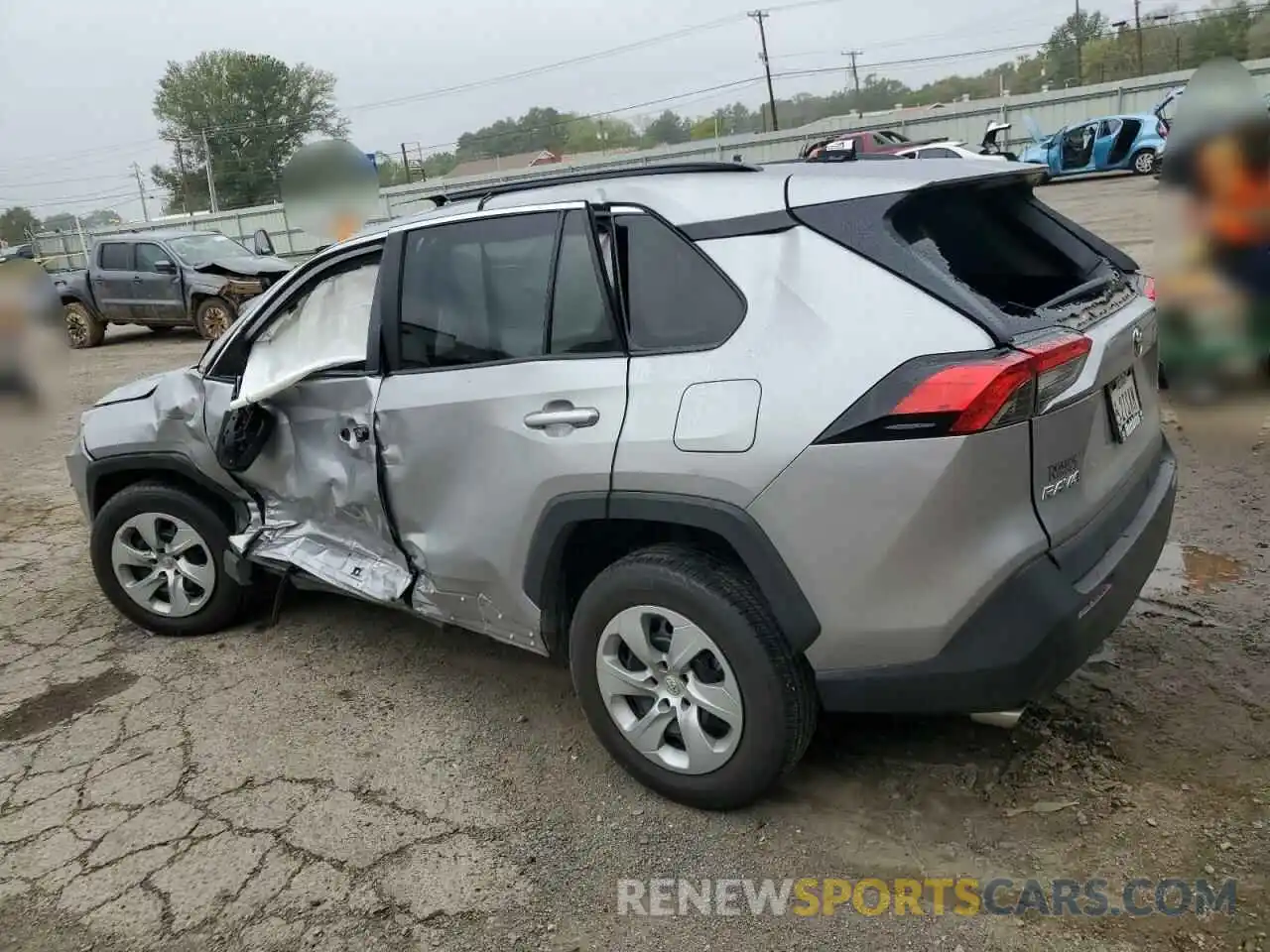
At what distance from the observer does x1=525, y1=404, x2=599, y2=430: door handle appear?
9.14 feet

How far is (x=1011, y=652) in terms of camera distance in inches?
92.8

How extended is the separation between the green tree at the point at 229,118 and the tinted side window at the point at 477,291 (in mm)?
50887

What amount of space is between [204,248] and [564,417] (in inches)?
554

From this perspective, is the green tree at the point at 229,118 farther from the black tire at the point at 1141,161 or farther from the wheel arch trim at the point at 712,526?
the wheel arch trim at the point at 712,526

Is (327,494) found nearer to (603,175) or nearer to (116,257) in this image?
(603,175)

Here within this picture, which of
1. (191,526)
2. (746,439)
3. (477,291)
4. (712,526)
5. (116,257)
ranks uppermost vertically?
(116,257)

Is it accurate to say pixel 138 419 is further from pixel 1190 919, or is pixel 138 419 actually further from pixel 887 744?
pixel 1190 919

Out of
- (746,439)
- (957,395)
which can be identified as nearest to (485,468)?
(746,439)

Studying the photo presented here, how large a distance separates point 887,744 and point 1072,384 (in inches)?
52.5

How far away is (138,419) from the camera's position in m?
4.24

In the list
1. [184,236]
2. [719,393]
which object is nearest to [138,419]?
[719,393]

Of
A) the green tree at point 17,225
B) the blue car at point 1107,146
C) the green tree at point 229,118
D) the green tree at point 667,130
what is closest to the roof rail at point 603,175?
the green tree at point 17,225

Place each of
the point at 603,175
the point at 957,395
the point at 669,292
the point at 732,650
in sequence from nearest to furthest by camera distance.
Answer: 1. the point at 957,395
2. the point at 732,650
3. the point at 669,292
4. the point at 603,175

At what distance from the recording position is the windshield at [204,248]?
571 inches
